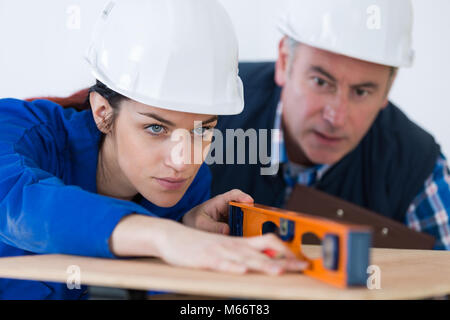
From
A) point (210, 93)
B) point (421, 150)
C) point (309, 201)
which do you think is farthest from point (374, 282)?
point (421, 150)

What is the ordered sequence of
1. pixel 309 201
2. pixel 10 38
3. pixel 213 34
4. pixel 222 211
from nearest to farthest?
pixel 213 34
pixel 222 211
pixel 309 201
pixel 10 38

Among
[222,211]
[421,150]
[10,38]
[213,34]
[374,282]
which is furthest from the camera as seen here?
[10,38]

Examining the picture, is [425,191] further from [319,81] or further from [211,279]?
[211,279]

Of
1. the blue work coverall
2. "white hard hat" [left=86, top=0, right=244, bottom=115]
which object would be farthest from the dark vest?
"white hard hat" [left=86, top=0, right=244, bottom=115]

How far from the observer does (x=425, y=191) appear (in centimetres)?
277

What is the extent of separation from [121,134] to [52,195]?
0.43 meters

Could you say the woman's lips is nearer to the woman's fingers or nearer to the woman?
the woman

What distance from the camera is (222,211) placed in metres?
Answer: 1.53

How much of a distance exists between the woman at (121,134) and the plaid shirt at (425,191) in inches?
45.9

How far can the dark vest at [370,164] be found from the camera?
2.62m

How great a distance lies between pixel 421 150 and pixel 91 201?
2.16 m

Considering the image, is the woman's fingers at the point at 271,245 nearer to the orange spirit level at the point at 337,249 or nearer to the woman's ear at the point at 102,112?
the orange spirit level at the point at 337,249

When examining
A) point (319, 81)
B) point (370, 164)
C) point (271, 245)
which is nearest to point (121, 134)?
point (271, 245)
